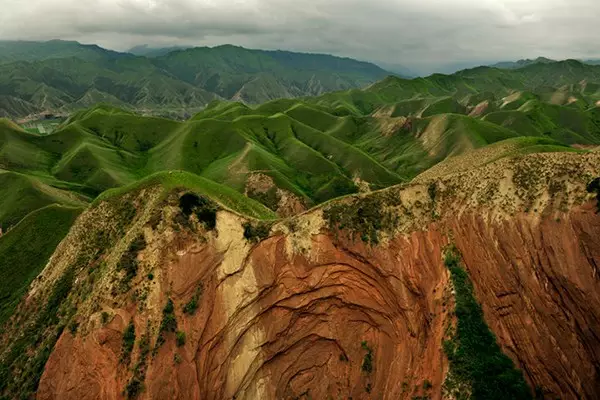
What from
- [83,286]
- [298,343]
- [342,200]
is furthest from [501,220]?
[83,286]

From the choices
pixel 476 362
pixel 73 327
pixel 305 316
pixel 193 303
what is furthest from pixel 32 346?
pixel 476 362

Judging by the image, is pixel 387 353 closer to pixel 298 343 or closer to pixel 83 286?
pixel 298 343

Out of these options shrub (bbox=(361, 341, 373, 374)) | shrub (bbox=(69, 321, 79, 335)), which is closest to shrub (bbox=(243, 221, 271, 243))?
shrub (bbox=(361, 341, 373, 374))

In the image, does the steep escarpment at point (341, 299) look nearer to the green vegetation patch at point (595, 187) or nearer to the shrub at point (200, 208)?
the shrub at point (200, 208)

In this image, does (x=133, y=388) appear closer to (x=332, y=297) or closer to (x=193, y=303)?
(x=193, y=303)

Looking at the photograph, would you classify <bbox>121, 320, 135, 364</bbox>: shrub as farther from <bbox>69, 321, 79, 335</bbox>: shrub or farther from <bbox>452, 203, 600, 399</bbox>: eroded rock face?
<bbox>452, 203, 600, 399</bbox>: eroded rock face

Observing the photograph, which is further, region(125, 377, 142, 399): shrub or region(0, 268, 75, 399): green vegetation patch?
region(0, 268, 75, 399): green vegetation patch
